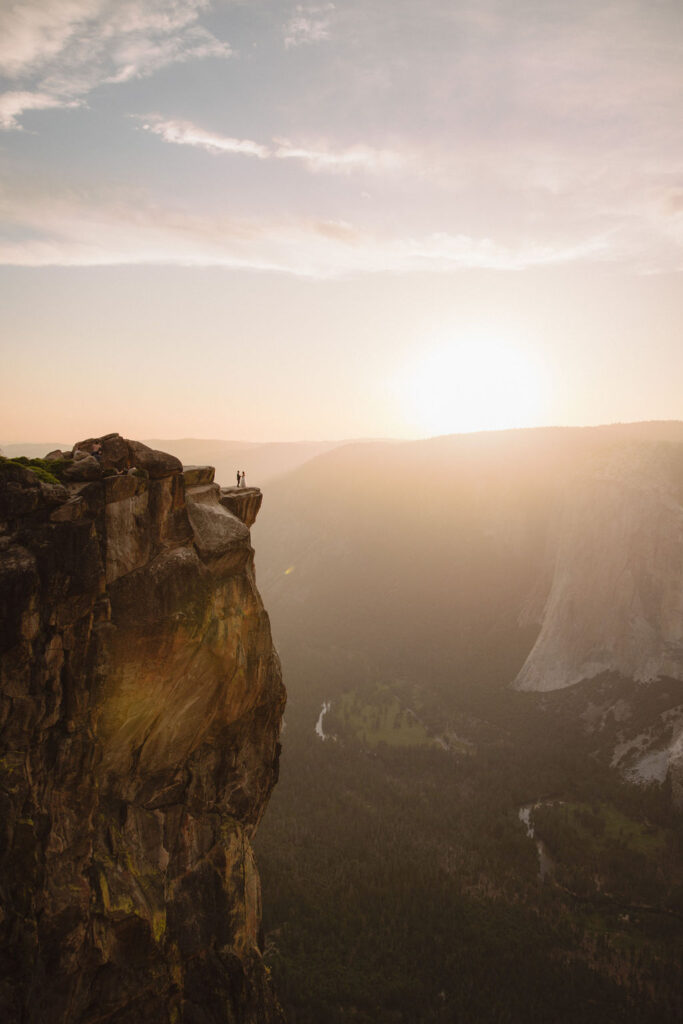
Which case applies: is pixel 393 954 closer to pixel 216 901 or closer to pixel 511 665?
pixel 216 901

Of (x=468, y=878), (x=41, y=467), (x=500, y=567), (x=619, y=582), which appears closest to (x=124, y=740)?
(x=41, y=467)

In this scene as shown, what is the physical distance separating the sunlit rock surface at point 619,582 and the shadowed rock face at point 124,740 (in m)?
74.2

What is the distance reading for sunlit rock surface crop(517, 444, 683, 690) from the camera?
279ft

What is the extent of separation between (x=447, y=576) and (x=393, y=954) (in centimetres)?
8211

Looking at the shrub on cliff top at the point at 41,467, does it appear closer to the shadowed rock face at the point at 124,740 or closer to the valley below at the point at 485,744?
the shadowed rock face at the point at 124,740

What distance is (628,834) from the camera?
56.8 m

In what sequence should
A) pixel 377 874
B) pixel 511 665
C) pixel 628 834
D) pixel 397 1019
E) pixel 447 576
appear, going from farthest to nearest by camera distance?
pixel 447 576, pixel 511 665, pixel 628 834, pixel 377 874, pixel 397 1019

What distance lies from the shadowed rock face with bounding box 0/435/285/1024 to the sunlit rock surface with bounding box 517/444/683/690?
74161mm

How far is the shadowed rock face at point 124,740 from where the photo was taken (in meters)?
15.6

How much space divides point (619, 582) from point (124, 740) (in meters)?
91.2

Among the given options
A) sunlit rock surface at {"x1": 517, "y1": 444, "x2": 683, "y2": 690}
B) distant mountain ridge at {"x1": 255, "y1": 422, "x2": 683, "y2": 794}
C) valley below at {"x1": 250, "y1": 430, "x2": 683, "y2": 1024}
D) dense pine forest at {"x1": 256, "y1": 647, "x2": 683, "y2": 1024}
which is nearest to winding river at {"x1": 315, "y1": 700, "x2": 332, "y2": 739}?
valley below at {"x1": 250, "y1": 430, "x2": 683, "y2": 1024}

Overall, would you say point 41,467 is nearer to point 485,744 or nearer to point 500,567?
point 485,744

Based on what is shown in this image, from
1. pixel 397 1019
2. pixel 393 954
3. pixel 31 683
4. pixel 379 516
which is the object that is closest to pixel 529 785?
pixel 393 954

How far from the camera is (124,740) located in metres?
18.5
